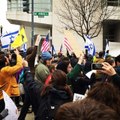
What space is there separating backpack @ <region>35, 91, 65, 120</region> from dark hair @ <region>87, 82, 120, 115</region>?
2225mm

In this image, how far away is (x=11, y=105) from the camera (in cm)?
573

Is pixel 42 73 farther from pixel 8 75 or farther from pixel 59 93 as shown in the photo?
pixel 59 93

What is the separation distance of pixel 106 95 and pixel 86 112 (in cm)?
123

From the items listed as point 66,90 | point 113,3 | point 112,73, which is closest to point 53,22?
point 113,3

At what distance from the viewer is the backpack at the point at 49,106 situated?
5.88 metres

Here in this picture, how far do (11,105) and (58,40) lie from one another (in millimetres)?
36919

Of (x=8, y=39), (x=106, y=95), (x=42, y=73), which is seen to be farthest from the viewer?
(x=8, y=39)

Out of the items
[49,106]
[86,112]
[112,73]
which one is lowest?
[49,106]

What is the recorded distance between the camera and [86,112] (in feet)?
7.39

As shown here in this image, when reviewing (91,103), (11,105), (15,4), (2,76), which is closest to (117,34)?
(15,4)

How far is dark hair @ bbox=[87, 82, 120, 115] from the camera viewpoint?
3273 millimetres

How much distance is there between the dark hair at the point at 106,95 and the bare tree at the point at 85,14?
32.6m

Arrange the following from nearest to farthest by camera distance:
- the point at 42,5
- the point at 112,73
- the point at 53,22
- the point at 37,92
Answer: the point at 112,73
the point at 37,92
the point at 53,22
the point at 42,5

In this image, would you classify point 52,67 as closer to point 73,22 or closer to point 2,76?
point 2,76
